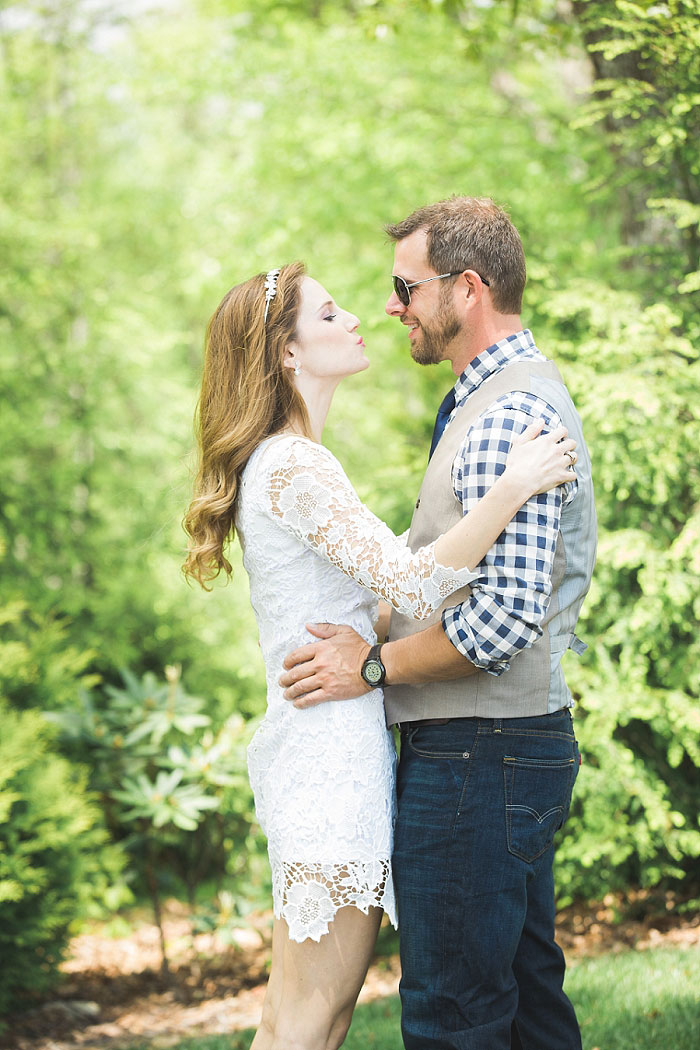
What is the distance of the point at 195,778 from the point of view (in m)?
5.25

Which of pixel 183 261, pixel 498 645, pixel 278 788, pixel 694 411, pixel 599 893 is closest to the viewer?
pixel 498 645

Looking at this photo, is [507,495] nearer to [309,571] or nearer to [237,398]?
[309,571]

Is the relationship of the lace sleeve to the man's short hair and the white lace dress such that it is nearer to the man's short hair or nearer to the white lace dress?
the white lace dress

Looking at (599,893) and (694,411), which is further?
(599,893)

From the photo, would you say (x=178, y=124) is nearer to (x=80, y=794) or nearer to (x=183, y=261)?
(x=183, y=261)

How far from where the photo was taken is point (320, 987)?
7.39ft

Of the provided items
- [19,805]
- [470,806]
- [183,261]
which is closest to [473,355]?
[470,806]

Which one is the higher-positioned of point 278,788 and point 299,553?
point 299,553

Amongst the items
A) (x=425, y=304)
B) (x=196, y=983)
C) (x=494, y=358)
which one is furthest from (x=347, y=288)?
(x=494, y=358)

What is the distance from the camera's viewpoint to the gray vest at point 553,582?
2.28 m

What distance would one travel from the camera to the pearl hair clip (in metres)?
2.57

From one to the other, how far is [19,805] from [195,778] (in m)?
1.06

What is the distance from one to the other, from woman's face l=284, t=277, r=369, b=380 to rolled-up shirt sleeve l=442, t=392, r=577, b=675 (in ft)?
1.79

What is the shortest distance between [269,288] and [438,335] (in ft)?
1.52
